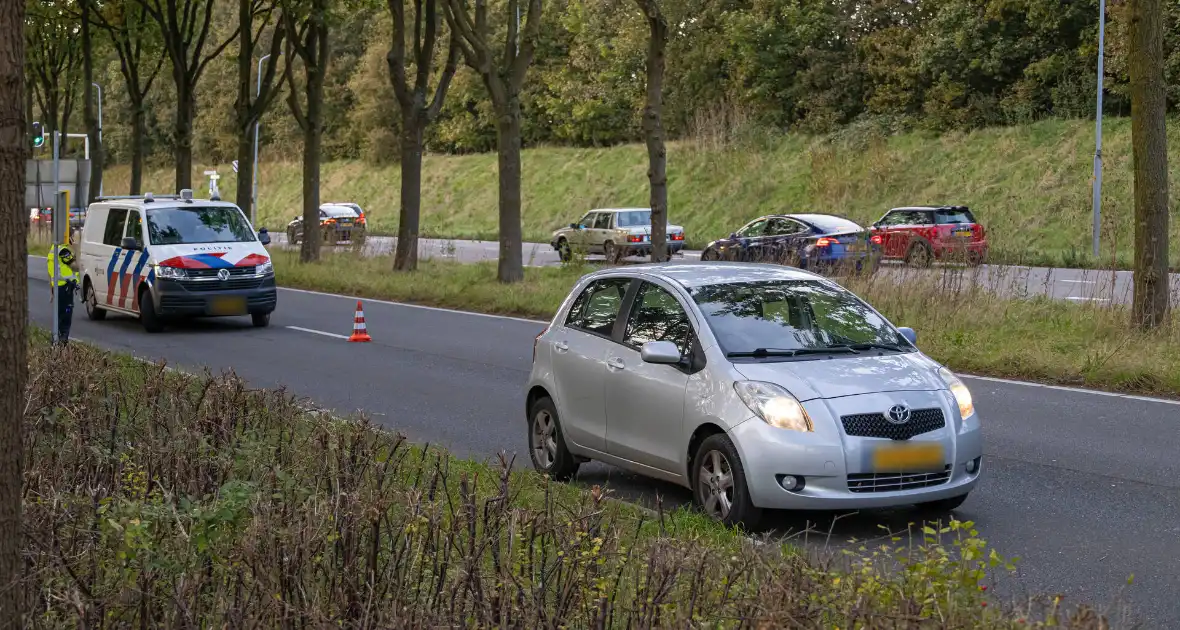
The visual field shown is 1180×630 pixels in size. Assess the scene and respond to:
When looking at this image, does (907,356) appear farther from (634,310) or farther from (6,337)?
(6,337)

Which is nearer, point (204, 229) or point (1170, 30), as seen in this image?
point (204, 229)

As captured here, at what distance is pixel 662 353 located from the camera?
26.8ft

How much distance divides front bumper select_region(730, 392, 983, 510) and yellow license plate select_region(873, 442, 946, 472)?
3cm

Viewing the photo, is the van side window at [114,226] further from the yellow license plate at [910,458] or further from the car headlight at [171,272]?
the yellow license plate at [910,458]

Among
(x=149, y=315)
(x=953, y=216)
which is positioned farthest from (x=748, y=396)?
(x=953, y=216)

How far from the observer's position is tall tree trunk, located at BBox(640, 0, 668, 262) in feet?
71.3

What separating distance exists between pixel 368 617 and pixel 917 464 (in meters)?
3.94

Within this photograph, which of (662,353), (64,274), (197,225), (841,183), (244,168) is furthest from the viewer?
(841,183)

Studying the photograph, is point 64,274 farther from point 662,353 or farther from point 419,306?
point 662,353

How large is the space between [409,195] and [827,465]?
76.1 feet

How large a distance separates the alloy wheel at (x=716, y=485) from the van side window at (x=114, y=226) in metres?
15.2

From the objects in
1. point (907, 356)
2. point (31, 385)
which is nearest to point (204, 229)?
point (31, 385)

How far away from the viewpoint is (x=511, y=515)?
543 cm

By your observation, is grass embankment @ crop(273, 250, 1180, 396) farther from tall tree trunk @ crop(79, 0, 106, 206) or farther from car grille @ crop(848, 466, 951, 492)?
tall tree trunk @ crop(79, 0, 106, 206)
